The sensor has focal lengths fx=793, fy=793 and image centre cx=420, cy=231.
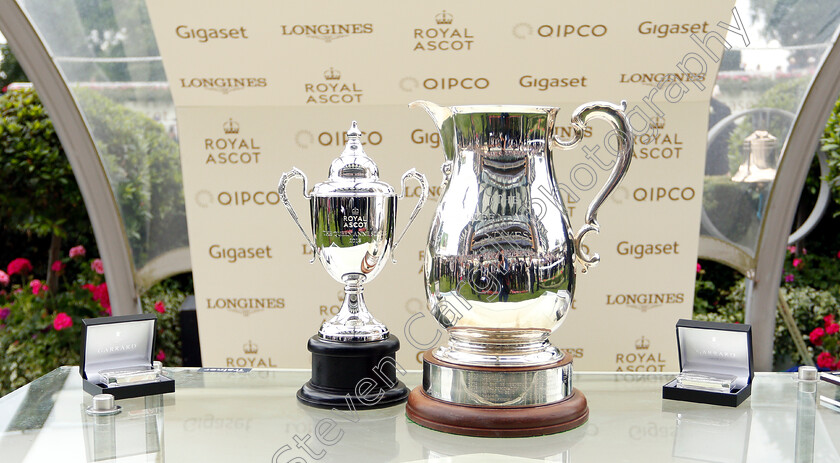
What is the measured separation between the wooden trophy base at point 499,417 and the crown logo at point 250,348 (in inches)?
50.5

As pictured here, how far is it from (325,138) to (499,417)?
1325 millimetres

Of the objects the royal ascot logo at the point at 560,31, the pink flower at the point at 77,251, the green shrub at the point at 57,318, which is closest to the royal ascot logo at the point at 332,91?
the royal ascot logo at the point at 560,31

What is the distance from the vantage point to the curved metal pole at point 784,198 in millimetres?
2352

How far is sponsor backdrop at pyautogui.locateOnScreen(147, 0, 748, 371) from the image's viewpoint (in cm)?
214

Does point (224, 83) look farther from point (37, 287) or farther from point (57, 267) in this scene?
point (57, 267)

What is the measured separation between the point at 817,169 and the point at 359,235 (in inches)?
136

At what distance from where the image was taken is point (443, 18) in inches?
84.3

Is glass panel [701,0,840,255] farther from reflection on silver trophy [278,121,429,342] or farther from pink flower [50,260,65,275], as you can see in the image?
pink flower [50,260,65,275]

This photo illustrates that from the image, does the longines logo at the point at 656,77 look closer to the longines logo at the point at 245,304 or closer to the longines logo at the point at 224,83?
the longines logo at the point at 224,83

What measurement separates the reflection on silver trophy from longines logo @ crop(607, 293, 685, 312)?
1187mm

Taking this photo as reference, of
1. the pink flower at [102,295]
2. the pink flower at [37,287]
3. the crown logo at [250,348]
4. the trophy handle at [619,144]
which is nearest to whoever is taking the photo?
the trophy handle at [619,144]

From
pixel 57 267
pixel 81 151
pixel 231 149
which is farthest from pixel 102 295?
pixel 231 149

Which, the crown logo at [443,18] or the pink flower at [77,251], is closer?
the crown logo at [443,18]

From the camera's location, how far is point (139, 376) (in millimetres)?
1336
